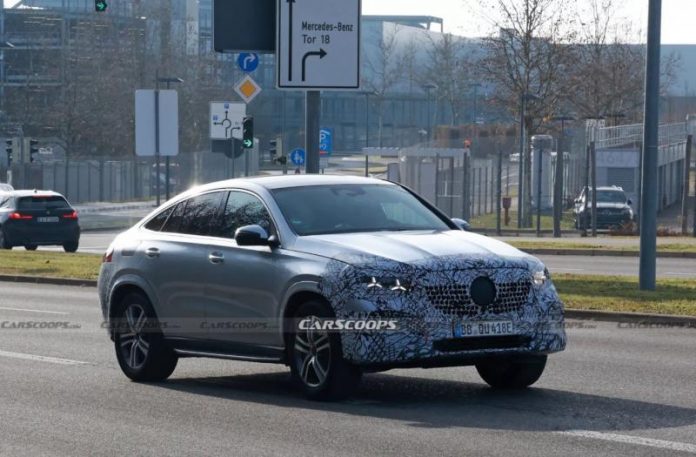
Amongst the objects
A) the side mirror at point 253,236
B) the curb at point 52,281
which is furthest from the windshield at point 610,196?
the side mirror at point 253,236

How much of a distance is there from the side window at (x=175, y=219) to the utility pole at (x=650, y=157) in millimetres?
8987

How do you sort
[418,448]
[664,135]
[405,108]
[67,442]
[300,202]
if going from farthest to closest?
[405,108], [664,135], [300,202], [67,442], [418,448]

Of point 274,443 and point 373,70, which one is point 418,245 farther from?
point 373,70

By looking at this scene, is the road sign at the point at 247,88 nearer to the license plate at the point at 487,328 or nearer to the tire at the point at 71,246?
the tire at the point at 71,246

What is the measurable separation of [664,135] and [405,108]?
66043mm

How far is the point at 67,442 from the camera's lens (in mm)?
9164

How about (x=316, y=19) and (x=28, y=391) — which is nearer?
(x=28, y=391)

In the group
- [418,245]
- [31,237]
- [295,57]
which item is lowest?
[31,237]

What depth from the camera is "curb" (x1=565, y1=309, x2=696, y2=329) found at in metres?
16.3

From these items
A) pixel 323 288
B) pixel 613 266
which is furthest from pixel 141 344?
pixel 613 266

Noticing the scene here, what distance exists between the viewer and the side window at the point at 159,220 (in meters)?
12.8

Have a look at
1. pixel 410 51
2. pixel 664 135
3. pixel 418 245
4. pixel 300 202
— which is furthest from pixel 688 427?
pixel 410 51

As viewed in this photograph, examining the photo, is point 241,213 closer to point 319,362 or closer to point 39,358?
point 319,362

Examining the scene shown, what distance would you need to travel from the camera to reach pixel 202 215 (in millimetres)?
12328
